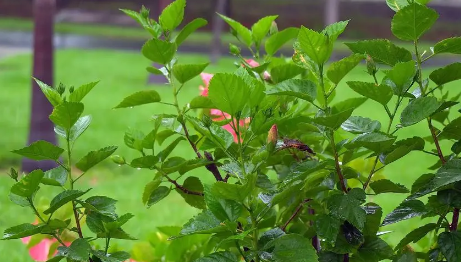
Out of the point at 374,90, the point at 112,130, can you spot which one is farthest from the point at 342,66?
the point at 112,130

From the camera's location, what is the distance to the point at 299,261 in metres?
0.79

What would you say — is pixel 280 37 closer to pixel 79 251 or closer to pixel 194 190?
pixel 194 190

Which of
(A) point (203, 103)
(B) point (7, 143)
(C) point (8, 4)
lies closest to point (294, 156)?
(A) point (203, 103)

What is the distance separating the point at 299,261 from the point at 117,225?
0.26 meters

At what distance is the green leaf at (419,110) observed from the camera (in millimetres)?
807

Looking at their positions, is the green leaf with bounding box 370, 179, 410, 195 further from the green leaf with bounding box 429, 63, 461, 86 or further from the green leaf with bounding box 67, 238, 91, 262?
the green leaf with bounding box 67, 238, 91, 262

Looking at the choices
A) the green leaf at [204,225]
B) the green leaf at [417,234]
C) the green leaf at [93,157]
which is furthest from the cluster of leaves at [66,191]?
the green leaf at [417,234]

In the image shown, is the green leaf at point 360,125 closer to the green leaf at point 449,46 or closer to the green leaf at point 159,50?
the green leaf at point 449,46

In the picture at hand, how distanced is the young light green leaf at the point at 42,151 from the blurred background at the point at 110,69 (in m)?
0.38

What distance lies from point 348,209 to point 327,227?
0.13 ft

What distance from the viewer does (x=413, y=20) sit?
0.83 m

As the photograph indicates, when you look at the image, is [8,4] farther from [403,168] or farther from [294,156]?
[294,156]

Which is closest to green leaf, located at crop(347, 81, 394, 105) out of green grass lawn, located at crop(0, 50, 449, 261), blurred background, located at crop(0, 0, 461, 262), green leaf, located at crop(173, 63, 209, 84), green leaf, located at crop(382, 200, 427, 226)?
green leaf, located at crop(382, 200, 427, 226)

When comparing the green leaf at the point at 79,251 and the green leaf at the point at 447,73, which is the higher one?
the green leaf at the point at 447,73
